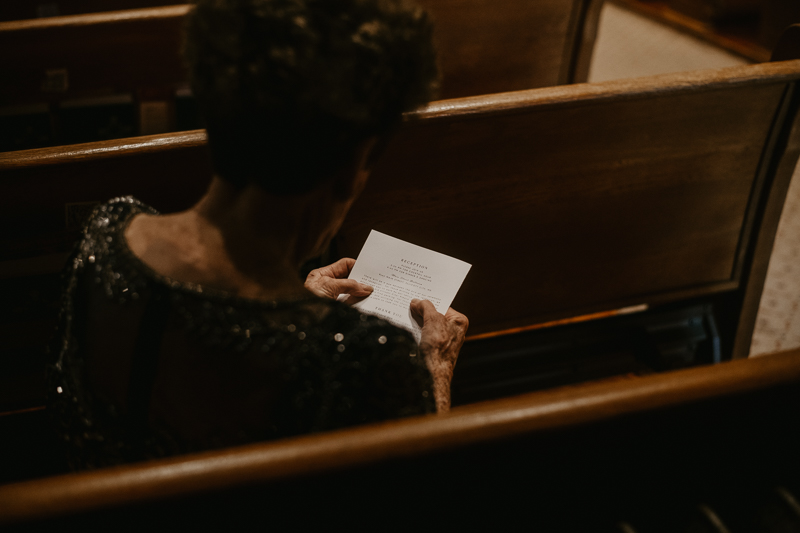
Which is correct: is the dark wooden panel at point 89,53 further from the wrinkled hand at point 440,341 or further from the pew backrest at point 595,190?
the wrinkled hand at point 440,341

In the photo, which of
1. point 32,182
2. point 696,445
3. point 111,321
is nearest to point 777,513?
point 696,445

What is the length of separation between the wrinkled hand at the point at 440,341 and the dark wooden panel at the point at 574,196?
0.43m

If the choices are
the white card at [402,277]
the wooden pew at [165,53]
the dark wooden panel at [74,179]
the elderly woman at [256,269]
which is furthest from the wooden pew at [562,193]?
the wooden pew at [165,53]

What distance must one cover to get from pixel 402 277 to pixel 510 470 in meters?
0.53

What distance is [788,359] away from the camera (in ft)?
2.30

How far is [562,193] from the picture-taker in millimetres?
1557

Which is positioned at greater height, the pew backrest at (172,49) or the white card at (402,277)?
the pew backrest at (172,49)

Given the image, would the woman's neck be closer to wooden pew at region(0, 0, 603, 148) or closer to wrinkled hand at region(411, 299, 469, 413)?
wrinkled hand at region(411, 299, 469, 413)

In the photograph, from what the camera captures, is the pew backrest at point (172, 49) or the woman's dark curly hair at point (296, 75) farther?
the pew backrest at point (172, 49)

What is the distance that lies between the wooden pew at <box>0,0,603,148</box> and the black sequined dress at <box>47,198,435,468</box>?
159 cm

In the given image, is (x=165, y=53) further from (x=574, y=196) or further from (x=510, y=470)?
(x=510, y=470)

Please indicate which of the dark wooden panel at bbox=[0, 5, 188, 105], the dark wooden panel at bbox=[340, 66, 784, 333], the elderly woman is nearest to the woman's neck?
the elderly woman

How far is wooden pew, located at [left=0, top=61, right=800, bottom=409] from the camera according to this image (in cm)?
126

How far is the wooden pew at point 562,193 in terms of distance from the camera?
126cm
